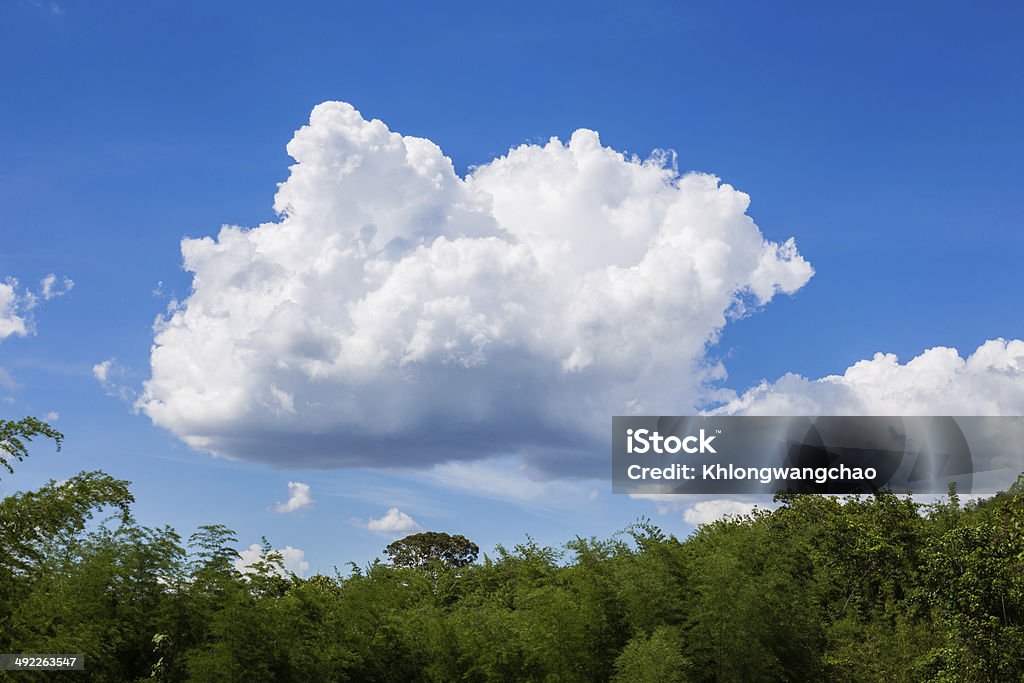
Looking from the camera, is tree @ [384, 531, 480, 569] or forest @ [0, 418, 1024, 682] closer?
forest @ [0, 418, 1024, 682]

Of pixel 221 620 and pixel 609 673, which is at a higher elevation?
pixel 221 620

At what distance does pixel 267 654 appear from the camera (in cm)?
1502

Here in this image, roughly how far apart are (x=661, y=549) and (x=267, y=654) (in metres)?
9.86

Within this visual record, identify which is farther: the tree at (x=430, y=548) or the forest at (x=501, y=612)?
the tree at (x=430, y=548)

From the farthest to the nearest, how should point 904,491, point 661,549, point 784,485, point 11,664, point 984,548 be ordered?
point 784,485 → point 904,491 → point 661,549 → point 984,548 → point 11,664

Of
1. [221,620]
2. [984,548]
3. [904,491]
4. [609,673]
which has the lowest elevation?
[609,673]

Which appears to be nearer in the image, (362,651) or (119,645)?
(119,645)

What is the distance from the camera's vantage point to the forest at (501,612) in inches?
486

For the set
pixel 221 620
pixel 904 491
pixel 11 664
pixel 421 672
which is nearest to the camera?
pixel 11 664

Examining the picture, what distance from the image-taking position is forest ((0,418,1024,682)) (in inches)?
486

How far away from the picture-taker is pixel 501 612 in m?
18.2

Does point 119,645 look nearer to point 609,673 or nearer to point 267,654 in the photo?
point 267,654

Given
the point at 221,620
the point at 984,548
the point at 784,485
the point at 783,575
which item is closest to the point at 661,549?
the point at 783,575

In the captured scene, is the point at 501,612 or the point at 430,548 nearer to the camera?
the point at 501,612
